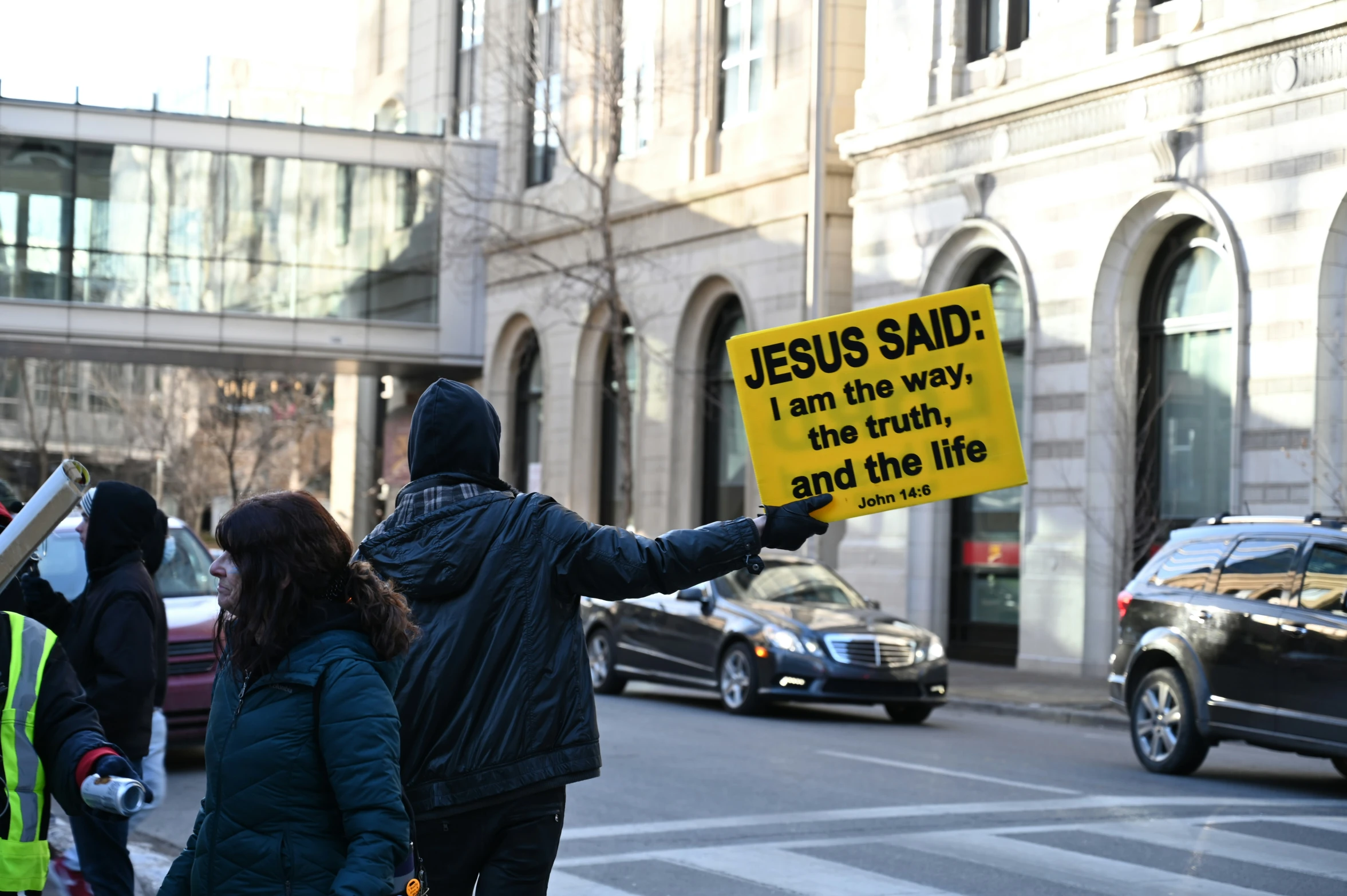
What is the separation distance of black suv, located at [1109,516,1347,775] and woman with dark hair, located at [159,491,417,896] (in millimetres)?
9174

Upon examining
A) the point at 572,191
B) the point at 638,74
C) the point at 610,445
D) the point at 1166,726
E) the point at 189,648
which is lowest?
the point at 1166,726

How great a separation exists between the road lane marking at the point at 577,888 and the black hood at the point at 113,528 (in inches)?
95.6

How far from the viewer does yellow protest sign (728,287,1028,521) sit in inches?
174

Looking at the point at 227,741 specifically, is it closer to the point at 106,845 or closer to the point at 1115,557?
the point at 106,845

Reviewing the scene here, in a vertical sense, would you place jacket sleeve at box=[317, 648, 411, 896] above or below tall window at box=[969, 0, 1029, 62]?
below

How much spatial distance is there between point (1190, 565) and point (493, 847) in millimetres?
9492

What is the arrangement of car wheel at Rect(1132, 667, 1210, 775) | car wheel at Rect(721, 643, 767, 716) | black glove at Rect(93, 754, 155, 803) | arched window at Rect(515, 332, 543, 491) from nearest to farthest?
Answer: 1. black glove at Rect(93, 754, 155, 803)
2. car wheel at Rect(1132, 667, 1210, 775)
3. car wheel at Rect(721, 643, 767, 716)
4. arched window at Rect(515, 332, 543, 491)

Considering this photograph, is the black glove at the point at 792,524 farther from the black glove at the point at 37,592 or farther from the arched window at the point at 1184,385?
the arched window at the point at 1184,385

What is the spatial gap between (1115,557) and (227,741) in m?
19.3

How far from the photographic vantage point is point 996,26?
25.2 meters

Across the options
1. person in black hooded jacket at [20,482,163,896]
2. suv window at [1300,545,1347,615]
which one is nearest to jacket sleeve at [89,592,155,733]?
person in black hooded jacket at [20,482,163,896]

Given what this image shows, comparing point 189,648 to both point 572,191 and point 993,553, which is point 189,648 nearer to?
point 993,553

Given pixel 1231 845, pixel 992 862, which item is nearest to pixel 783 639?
pixel 1231 845

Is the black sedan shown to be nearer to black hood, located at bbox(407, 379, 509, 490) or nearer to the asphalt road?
the asphalt road
